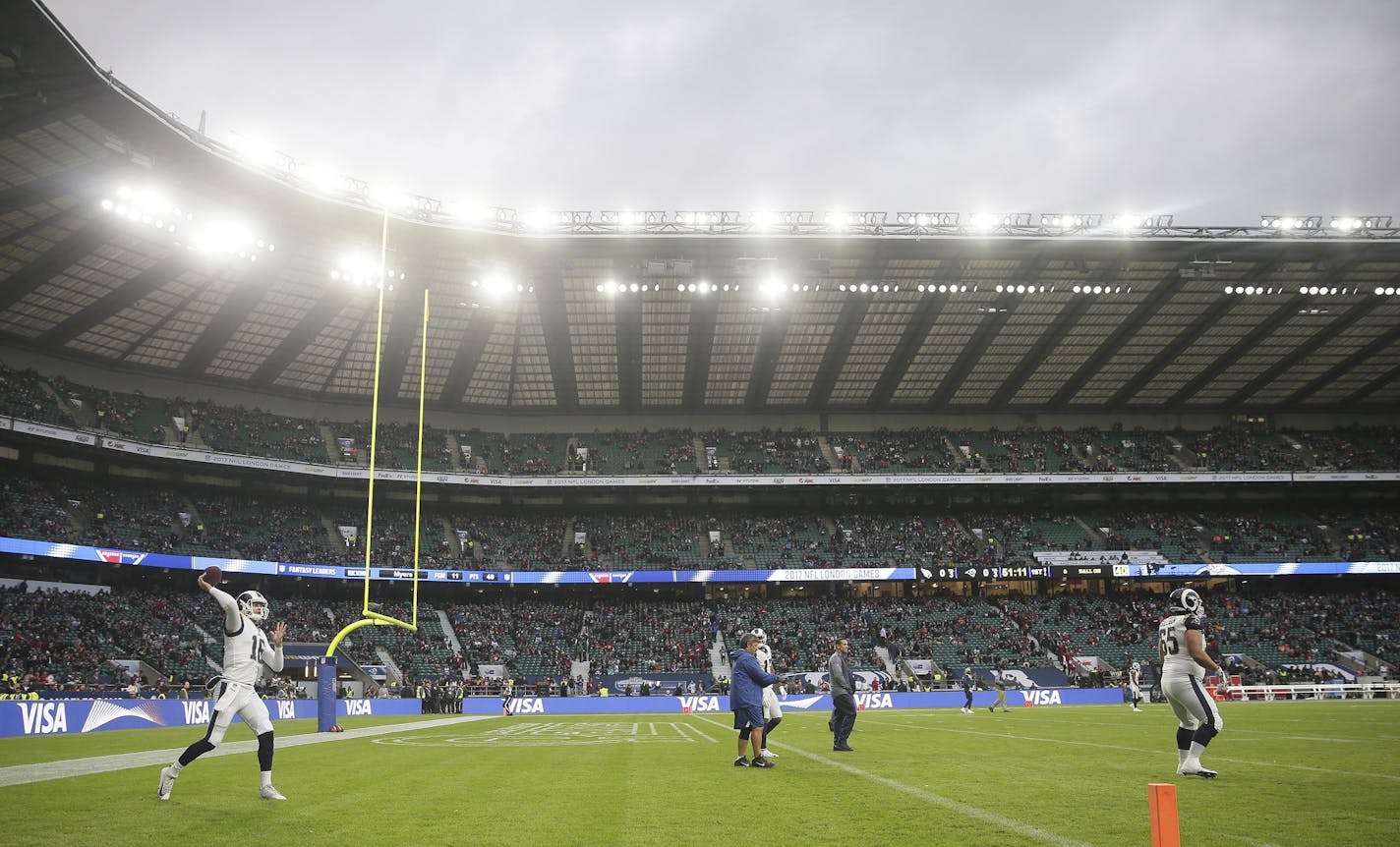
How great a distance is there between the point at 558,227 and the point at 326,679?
2627 cm

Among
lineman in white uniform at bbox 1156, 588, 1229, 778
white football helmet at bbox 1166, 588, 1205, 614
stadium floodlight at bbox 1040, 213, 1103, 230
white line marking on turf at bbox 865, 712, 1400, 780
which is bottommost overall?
white line marking on turf at bbox 865, 712, 1400, 780

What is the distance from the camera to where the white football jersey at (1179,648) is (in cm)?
1123

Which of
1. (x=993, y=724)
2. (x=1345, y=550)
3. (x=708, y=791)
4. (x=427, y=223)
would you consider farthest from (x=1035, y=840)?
(x=1345, y=550)

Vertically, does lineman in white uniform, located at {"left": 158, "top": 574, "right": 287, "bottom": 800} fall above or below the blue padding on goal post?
above

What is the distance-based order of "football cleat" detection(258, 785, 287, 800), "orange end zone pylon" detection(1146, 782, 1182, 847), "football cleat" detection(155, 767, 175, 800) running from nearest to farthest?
"orange end zone pylon" detection(1146, 782, 1182, 847) → "football cleat" detection(155, 767, 175, 800) → "football cleat" detection(258, 785, 287, 800)

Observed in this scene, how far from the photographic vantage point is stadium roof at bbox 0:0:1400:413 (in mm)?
38375

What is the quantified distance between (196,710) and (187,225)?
66.3 feet

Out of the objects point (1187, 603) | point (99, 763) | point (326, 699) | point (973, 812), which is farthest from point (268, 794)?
point (326, 699)

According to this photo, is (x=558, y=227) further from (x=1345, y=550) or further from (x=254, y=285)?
(x=1345, y=550)

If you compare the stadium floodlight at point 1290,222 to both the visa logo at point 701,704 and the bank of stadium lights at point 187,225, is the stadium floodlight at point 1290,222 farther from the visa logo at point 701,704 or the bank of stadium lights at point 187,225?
A: the bank of stadium lights at point 187,225

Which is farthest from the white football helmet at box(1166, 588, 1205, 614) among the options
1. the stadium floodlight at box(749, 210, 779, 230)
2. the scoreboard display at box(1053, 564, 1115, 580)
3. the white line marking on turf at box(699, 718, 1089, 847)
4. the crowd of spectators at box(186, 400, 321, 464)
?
the crowd of spectators at box(186, 400, 321, 464)

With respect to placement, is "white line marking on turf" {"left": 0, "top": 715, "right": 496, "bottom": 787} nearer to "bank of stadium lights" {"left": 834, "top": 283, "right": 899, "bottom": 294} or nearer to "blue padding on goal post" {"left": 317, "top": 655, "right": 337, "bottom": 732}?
"blue padding on goal post" {"left": 317, "top": 655, "right": 337, "bottom": 732}

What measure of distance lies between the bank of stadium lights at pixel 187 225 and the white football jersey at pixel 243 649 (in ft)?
109

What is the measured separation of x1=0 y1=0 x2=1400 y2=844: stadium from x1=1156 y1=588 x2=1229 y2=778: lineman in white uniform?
7764 millimetres
